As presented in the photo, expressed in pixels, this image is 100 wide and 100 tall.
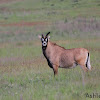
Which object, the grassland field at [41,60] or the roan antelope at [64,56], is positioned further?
the roan antelope at [64,56]

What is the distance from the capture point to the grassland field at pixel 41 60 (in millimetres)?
9797

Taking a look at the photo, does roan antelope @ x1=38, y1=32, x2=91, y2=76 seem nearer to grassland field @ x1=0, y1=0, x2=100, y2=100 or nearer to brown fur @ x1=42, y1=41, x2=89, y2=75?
brown fur @ x1=42, y1=41, x2=89, y2=75

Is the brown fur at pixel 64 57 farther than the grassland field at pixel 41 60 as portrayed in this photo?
Yes

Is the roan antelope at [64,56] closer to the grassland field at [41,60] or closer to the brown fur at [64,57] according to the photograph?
the brown fur at [64,57]

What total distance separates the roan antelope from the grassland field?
320mm

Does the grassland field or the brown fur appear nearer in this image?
the grassland field

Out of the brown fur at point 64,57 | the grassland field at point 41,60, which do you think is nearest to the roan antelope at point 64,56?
the brown fur at point 64,57

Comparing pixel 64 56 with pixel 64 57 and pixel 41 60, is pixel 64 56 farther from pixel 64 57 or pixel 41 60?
pixel 41 60

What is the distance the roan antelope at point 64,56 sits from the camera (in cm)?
1334

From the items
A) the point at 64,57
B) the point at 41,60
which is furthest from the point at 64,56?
the point at 41,60

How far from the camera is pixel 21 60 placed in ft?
61.7

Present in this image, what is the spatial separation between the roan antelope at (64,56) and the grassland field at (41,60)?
320 mm

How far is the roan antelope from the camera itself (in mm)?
13336

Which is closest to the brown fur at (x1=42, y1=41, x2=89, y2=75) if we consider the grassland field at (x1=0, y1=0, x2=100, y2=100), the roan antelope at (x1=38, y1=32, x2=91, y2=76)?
the roan antelope at (x1=38, y1=32, x2=91, y2=76)
